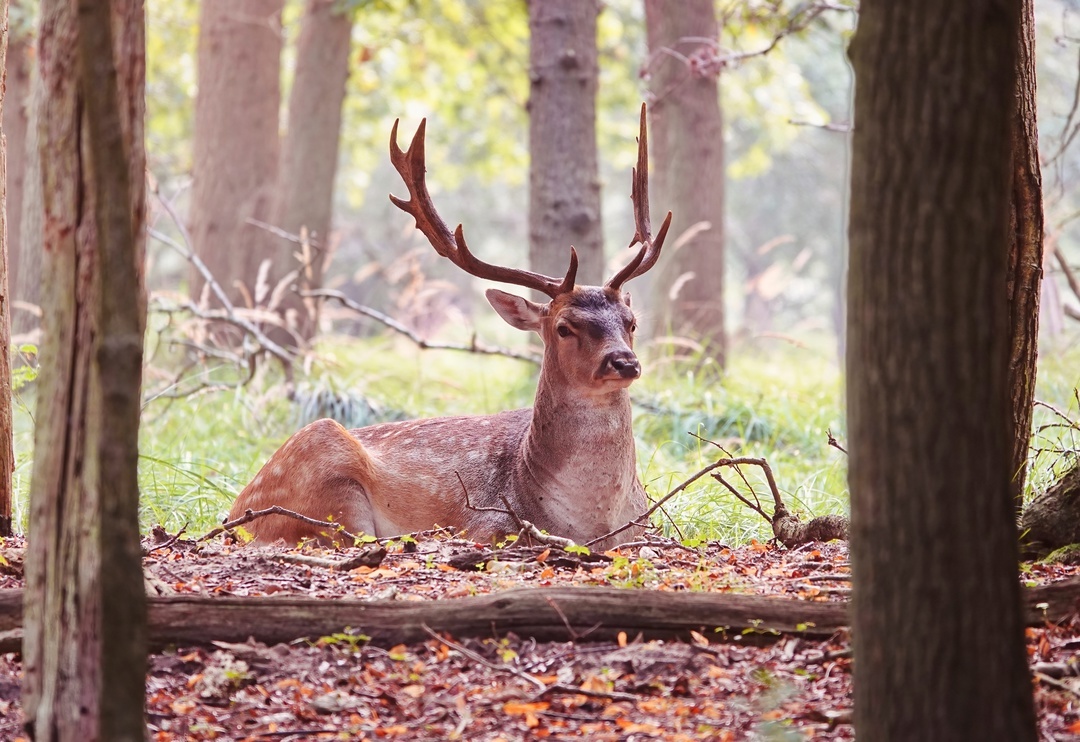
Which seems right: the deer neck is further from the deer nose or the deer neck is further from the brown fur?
the deer nose

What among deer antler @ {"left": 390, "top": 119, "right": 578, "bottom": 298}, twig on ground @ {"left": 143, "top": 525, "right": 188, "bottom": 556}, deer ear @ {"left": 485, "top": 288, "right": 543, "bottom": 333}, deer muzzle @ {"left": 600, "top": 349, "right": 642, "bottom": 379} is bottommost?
twig on ground @ {"left": 143, "top": 525, "right": 188, "bottom": 556}

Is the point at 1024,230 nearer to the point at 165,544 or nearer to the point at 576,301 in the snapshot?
the point at 576,301

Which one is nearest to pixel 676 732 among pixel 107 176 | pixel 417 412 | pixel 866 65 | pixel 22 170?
pixel 866 65

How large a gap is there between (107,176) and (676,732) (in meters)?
1.76

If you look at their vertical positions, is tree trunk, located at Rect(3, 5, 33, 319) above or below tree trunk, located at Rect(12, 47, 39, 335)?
above

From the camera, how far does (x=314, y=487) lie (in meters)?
5.83

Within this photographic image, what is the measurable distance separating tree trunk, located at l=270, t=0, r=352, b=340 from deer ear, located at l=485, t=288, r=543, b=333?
5382mm

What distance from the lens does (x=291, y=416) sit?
28.1 feet

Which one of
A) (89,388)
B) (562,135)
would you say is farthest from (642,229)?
(89,388)

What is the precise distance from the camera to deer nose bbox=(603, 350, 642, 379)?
530 centimetres

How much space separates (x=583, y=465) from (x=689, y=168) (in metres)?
5.83

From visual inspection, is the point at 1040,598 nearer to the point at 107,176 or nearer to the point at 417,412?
the point at 107,176

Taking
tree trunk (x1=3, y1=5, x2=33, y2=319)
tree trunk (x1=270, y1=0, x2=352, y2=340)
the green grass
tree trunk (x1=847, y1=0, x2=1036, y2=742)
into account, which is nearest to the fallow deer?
the green grass

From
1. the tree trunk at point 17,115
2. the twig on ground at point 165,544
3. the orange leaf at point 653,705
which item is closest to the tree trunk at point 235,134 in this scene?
the tree trunk at point 17,115
